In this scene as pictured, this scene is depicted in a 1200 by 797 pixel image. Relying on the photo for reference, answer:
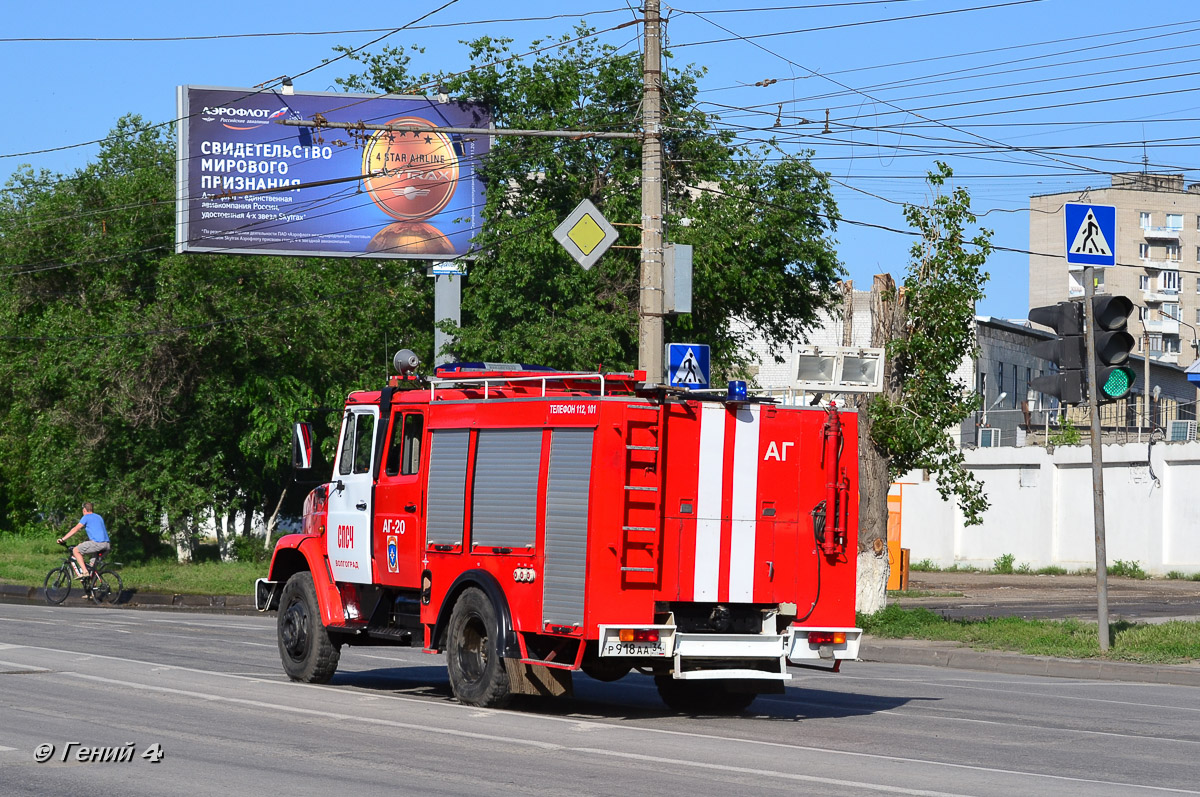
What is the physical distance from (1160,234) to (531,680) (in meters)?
116

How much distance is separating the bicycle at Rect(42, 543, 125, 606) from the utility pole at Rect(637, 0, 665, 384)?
1519 centimetres

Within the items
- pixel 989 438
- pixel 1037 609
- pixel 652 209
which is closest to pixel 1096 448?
pixel 652 209

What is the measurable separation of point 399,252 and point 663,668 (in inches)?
863

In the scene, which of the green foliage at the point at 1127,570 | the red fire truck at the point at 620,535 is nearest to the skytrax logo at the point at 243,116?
the red fire truck at the point at 620,535

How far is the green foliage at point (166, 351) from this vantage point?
1379 inches

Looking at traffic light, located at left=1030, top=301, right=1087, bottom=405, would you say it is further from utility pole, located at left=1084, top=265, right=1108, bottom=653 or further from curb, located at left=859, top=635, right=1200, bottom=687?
curb, located at left=859, top=635, right=1200, bottom=687

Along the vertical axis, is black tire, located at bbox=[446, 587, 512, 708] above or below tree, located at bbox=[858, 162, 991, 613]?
below

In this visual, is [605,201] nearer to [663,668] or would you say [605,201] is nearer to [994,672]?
[994,672]

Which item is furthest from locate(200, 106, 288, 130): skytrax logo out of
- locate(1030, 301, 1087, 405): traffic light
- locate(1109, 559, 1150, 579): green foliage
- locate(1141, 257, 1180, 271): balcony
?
locate(1141, 257, 1180, 271): balcony

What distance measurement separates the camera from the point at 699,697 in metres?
13.2

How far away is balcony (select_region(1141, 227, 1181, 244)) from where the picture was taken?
117250mm

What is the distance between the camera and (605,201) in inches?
1195

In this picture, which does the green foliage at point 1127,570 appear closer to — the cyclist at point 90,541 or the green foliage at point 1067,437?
the green foliage at point 1067,437

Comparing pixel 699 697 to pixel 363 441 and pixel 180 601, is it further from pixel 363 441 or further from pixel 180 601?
pixel 180 601
